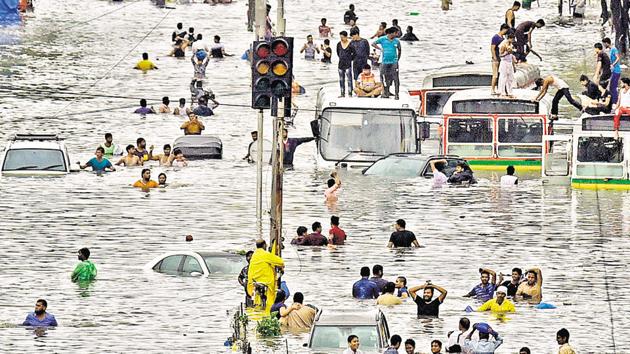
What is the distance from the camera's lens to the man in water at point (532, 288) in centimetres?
3728

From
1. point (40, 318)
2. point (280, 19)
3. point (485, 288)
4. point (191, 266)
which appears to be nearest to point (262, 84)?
point (280, 19)

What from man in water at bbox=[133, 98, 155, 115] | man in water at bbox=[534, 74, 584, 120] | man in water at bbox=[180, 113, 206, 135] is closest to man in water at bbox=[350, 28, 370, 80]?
man in water at bbox=[180, 113, 206, 135]

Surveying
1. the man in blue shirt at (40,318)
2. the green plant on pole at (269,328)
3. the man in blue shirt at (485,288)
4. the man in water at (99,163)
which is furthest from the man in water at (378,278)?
the man in water at (99,163)

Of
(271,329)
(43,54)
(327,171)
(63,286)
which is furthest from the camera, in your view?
(43,54)

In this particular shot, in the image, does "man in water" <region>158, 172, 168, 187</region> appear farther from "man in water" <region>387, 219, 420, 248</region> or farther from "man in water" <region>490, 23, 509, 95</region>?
"man in water" <region>387, 219, 420, 248</region>

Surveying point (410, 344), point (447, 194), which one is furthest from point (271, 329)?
point (447, 194)

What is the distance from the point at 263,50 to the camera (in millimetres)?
31328

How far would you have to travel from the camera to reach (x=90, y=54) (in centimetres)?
7412

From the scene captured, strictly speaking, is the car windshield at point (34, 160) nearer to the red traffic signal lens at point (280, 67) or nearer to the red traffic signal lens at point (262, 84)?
the red traffic signal lens at point (262, 84)

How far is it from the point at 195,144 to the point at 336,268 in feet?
57.4

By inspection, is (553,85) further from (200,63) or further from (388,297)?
(388,297)

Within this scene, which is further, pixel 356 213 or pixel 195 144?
pixel 195 144

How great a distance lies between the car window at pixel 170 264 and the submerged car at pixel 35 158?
12.7 metres

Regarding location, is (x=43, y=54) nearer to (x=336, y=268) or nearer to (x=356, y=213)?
(x=356, y=213)
